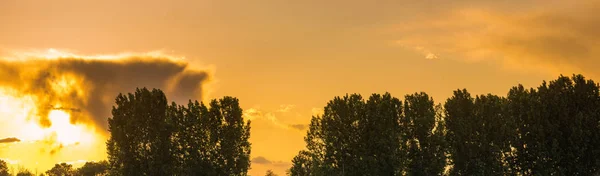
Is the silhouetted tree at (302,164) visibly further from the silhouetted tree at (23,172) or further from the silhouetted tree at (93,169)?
the silhouetted tree at (23,172)

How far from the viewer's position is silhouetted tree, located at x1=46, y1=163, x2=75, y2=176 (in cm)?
12338

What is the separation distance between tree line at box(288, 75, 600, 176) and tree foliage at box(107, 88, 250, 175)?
30.1 feet

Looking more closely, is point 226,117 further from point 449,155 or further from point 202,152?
point 449,155

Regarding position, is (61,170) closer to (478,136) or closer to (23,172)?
(23,172)

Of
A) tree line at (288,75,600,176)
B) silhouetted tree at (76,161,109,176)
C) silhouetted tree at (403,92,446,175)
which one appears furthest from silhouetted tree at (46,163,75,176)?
silhouetted tree at (403,92,446,175)

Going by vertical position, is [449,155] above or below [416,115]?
below

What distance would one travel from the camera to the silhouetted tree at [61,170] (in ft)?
405

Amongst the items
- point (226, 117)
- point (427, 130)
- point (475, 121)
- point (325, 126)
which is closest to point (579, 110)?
point (475, 121)

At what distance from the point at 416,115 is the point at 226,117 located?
20.4m

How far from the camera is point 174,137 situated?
6172 centimetres

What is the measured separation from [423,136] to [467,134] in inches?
169

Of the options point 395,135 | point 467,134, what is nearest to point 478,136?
point 467,134

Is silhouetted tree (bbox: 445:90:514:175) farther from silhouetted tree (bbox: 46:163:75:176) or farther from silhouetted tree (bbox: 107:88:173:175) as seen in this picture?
silhouetted tree (bbox: 46:163:75:176)

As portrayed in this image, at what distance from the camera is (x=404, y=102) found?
200 feet
